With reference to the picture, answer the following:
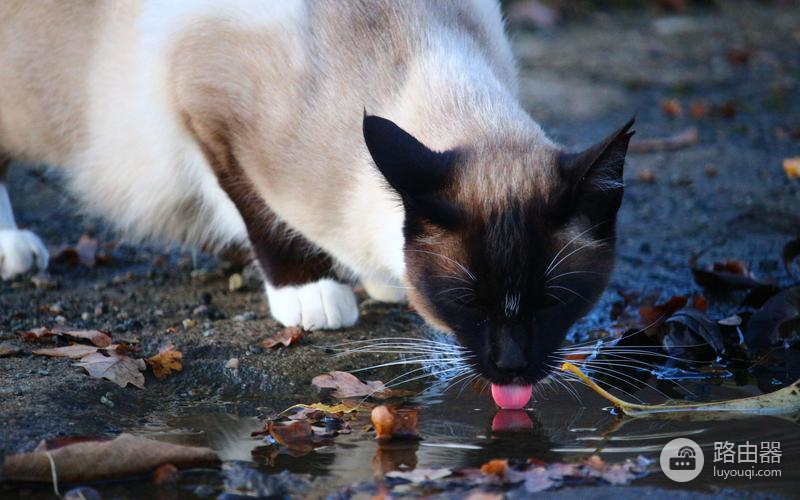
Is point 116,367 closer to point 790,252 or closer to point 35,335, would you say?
point 35,335

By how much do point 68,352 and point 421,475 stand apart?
4.57ft

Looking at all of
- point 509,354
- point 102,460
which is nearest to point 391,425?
point 509,354

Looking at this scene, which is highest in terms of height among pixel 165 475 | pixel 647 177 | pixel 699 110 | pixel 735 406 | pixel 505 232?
pixel 699 110

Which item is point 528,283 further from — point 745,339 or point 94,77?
point 94,77

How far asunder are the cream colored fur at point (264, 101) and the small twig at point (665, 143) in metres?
2.43

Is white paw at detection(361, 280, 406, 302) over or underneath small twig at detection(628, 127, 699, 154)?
underneath

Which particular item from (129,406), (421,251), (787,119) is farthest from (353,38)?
(787,119)

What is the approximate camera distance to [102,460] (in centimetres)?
256

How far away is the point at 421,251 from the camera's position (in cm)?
317

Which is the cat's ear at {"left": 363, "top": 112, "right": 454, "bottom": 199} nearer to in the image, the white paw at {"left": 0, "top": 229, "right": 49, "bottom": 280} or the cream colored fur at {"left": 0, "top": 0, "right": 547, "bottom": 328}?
the cream colored fur at {"left": 0, "top": 0, "right": 547, "bottom": 328}

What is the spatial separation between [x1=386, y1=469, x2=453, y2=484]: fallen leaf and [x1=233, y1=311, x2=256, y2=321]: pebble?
61.0 inches

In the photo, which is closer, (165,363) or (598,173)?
(598,173)

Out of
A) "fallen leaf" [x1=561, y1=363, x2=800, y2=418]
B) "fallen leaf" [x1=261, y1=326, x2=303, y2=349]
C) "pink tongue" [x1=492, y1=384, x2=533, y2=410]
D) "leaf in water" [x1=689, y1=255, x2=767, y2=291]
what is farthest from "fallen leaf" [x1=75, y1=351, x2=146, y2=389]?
"leaf in water" [x1=689, y1=255, x2=767, y2=291]

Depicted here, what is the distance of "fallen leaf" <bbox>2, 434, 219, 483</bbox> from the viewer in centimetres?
252
